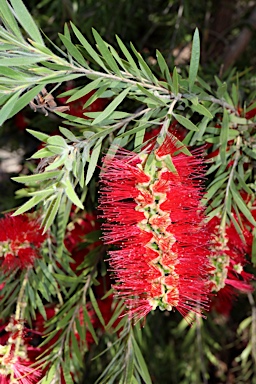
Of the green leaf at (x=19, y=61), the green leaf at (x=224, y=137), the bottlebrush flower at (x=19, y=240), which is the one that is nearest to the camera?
the green leaf at (x=19, y=61)

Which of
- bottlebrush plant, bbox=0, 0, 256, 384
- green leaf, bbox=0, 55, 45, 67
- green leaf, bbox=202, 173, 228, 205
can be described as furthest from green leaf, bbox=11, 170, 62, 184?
green leaf, bbox=202, 173, 228, 205

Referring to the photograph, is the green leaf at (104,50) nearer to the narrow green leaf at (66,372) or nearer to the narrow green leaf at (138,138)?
the narrow green leaf at (138,138)

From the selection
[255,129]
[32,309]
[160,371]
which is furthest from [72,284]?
[160,371]

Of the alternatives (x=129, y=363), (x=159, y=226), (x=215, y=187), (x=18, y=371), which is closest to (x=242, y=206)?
(x=215, y=187)

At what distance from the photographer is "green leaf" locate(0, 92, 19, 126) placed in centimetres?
47

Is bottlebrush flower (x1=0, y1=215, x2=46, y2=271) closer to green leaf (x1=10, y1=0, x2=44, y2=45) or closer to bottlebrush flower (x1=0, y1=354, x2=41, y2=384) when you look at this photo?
bottlebrush flower (x1=0, y1=354, x2=41, y2=384)

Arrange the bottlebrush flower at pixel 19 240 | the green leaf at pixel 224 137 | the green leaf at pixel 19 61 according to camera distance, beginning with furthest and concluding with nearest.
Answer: the bottlebrush flower at pixel 19 240 < the green leaf at pixel 224 137 < the green leaf at pixel 19 61

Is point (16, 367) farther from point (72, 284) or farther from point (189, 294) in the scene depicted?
point (189, 294)

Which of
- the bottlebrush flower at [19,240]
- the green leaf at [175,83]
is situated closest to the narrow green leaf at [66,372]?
the bottlebrush flower at [19,240]

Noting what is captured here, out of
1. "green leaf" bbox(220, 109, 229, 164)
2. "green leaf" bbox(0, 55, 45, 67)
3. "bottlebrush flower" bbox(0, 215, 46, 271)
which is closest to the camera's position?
"green leaf" bbox(0, 55, 45, 67)

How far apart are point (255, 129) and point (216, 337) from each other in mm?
934

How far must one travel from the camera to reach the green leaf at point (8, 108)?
1.53 feet

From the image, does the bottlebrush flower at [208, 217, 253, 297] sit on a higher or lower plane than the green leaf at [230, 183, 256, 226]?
lower

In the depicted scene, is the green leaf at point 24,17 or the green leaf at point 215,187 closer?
the green leaf at point 24,17
